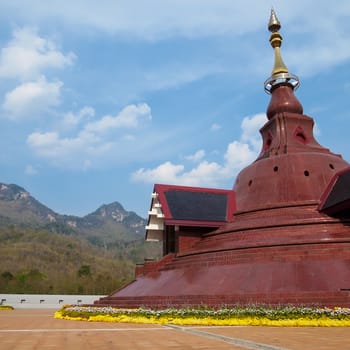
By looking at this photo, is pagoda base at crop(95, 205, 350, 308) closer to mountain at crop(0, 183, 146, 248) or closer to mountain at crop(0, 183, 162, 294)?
mountain at crop(0, 183, 162, 294)

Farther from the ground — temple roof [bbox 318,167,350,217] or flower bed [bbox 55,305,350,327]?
temple roof [bbox 318,167,350,217]

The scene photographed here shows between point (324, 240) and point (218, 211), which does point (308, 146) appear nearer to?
point (218, 211)

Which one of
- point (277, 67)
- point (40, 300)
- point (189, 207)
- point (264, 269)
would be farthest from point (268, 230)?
point (40, 300)

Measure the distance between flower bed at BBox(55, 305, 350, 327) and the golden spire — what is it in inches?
621

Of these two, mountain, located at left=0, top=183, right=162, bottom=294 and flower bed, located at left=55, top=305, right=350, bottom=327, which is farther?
mountain, located at left=0, top=183, right=162, bottom=294

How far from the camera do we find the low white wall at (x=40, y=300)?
31.8m

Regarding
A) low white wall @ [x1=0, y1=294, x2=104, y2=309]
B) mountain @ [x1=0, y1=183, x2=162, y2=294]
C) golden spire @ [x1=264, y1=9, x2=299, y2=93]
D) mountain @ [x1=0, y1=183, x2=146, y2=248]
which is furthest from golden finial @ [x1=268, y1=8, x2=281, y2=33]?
mountain @ [x1=0, y1=183, x2=146, y2=248]

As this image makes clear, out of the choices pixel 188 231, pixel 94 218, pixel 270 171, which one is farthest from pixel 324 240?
pixel 94 218

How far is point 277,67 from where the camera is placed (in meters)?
24.4

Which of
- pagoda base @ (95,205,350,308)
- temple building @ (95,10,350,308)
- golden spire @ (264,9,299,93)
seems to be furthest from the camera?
golden spire @ (264,9,299,93)

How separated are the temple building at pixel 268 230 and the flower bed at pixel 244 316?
1.10 metres

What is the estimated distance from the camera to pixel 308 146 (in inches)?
843

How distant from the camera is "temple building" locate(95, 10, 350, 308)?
43.2 ft

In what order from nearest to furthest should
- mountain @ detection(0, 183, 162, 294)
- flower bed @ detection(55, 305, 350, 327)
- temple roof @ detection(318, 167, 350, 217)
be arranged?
flower bed @ detection(55, 305, 350, 327), temple roof @ detection(318, 167, 350, 217), mountain @ detection(0, 183, 162, 294)
